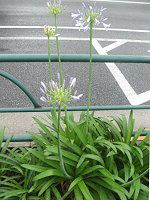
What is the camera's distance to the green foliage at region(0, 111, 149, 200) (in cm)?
264

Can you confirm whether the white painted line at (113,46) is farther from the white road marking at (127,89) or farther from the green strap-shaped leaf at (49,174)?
the green strap-shaped leaf at (49,174)

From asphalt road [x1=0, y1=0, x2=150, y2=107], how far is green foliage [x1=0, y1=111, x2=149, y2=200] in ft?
9.60

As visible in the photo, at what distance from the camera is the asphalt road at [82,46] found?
6.36 m

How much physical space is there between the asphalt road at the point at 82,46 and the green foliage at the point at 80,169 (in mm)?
2927

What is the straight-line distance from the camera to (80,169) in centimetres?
267

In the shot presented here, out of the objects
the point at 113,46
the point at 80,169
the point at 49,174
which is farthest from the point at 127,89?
the point at 49,174

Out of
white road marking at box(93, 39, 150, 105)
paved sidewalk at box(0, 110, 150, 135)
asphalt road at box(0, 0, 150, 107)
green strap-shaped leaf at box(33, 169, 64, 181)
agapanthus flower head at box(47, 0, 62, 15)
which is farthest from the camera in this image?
asphalt road at box(0, 0, 150, 107)

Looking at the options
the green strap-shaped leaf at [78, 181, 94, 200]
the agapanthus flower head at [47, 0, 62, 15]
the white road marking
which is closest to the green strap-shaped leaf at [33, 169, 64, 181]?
the green strap-shaped leaf at [78, 181, 94, 200]

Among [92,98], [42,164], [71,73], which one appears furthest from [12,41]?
[42,164]

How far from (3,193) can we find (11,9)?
966 cm

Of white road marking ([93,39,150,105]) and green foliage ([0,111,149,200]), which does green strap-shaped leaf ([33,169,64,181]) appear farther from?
white road marking ([93,39,150,105])

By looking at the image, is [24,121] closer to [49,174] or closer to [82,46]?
[49,174]

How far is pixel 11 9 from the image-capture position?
11.8 meters

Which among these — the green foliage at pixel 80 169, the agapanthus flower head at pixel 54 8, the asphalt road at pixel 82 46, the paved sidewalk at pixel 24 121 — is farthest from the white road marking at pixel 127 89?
the agapanthus flower head at pixel 54 8
